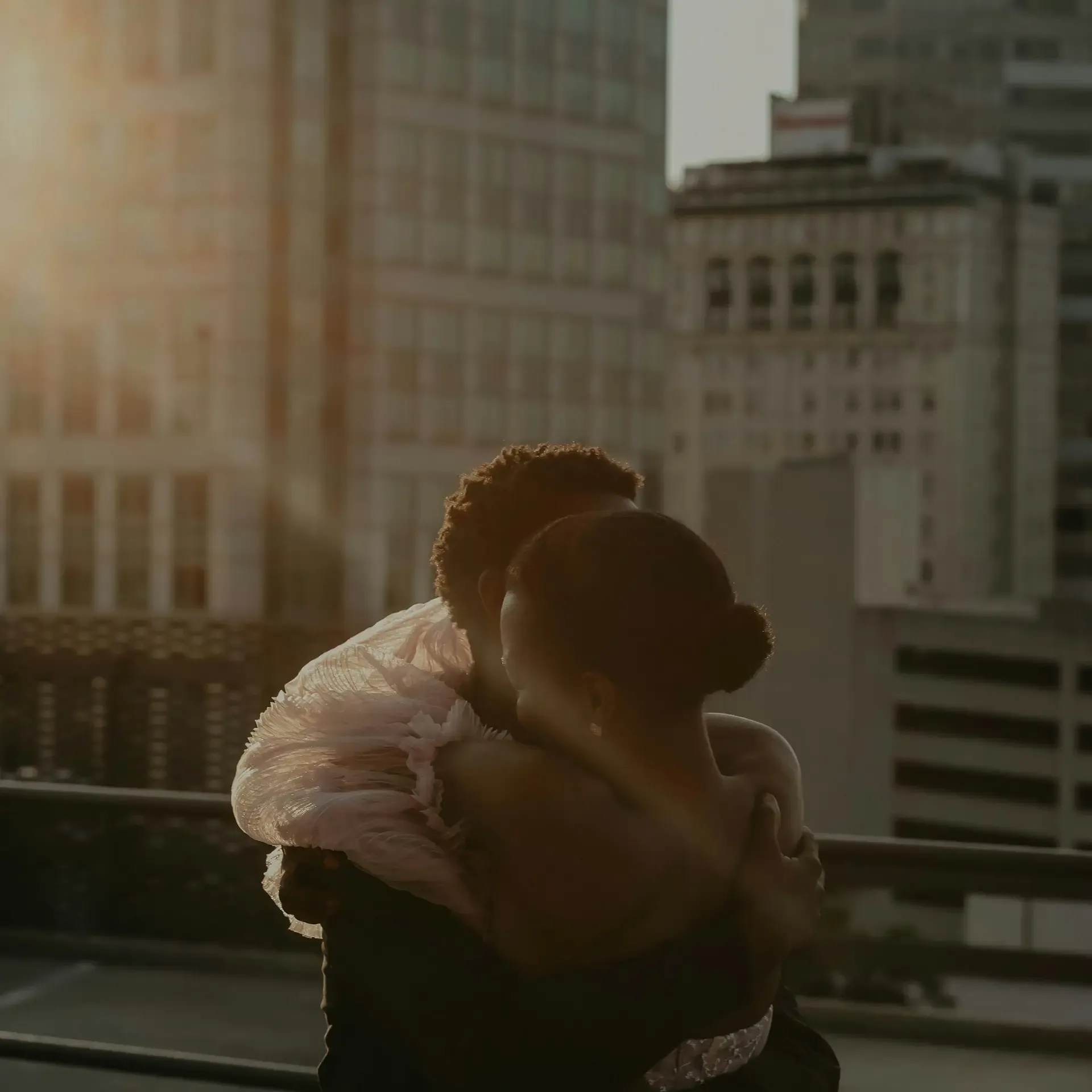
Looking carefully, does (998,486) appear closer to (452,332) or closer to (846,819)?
(846,819)

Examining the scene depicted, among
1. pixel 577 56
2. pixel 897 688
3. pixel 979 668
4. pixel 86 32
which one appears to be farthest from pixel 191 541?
pixel 979 668

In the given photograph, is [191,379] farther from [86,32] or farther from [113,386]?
[86,32]

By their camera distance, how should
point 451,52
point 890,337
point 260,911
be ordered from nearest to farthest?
point 260,911
point 451,52
point 890,337

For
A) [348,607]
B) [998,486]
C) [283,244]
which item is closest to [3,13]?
[283,244]

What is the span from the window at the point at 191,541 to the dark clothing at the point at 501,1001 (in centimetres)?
6126

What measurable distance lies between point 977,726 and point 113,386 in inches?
1508

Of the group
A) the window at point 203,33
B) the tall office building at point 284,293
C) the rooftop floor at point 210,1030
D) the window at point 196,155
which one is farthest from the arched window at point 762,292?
the rooftop floor at point 210,1030

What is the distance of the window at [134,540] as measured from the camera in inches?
2459

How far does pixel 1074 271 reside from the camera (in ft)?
331

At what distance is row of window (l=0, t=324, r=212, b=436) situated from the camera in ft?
204

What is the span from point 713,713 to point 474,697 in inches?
9.2

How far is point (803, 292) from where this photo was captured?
99.8 meters

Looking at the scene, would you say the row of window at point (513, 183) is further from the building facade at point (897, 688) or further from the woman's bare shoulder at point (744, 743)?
the woman's bare shoulder at point (744, 743)

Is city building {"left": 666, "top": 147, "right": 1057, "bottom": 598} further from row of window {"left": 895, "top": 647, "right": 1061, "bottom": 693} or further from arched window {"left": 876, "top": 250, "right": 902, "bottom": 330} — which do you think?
row of window {"left": 895, "top": 647, "right": 1061, "bottom": 693}
